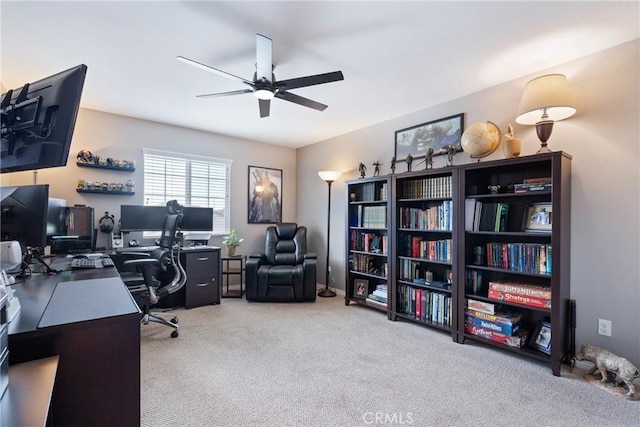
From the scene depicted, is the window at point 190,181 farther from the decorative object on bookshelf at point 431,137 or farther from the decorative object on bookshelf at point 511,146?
the decorative object on bookshelf at point 511,146

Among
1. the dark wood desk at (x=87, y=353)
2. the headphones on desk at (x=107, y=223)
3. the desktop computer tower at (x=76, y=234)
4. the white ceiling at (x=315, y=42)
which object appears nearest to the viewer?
the dark wood desk at (x=87, y=353)

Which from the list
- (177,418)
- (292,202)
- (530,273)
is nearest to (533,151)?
(530,273)

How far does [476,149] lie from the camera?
2754 mm

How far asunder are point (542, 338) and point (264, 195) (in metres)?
4.08

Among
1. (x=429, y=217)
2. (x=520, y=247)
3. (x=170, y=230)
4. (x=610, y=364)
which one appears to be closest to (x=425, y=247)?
(x=429, y=217)

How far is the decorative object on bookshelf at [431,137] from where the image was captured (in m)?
3.25

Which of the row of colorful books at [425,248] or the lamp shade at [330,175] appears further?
the lamp shade at [330,175]

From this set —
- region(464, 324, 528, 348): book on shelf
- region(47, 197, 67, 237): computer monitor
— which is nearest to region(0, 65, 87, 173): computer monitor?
region(47, 197, 67, 237): computer monitor

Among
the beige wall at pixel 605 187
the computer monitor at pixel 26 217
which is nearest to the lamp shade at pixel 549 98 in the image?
the beige wall at pixel 605 187

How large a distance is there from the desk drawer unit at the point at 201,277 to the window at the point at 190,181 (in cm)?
77

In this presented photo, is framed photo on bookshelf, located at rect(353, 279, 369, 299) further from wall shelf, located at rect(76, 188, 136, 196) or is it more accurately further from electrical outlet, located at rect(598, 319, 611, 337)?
wall shelf, located at rect(76, 188, 136, 196)

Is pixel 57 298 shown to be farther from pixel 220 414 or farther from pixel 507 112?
pixel 507 112

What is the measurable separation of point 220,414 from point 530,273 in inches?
96.7

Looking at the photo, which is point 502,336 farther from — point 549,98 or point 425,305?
point 549,98
